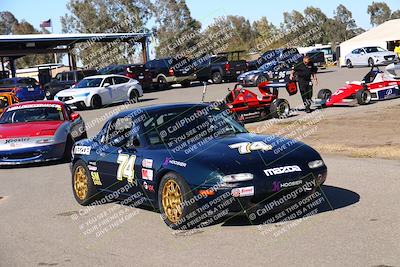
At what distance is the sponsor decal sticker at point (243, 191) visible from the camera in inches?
252

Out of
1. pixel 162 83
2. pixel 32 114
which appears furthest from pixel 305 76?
pixel 162 83

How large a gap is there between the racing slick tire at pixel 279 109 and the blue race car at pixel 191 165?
399 inches

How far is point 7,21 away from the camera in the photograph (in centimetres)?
10738

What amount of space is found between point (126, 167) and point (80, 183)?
1464mm

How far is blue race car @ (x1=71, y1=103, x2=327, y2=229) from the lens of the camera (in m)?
6.50

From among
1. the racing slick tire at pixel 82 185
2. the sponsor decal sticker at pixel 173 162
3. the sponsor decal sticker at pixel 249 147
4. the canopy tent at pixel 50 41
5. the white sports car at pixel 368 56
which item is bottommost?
the racing slick tire at pixel 82 185

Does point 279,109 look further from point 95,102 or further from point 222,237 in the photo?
point 222,237

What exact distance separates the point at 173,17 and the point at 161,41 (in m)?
4.23

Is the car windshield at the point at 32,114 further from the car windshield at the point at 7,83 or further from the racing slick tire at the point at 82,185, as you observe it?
the car windshield at the point at 7,83

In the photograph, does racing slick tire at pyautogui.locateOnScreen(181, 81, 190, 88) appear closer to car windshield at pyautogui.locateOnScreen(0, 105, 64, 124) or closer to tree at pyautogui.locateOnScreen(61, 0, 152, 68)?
car windshield at pyautogui.locateOnScreen(0, 105, 64, 124)

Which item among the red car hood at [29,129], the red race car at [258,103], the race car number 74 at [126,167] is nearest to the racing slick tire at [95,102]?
the red race car at [258,103]

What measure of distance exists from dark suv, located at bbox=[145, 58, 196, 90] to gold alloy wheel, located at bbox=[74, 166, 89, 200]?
30.5 m

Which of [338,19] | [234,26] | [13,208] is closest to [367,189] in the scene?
[13,208]

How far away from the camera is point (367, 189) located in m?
8.29
